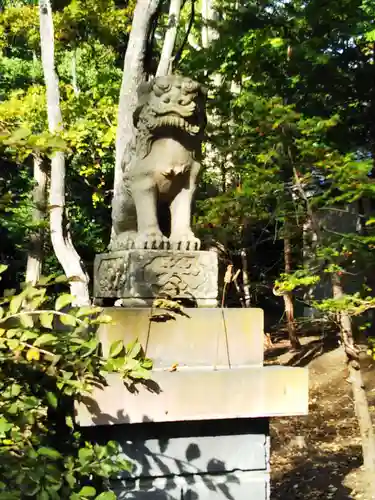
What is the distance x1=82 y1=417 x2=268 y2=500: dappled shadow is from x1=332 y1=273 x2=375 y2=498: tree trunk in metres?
3.23

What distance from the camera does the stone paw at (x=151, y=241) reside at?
12.7 feet

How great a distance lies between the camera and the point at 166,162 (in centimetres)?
398

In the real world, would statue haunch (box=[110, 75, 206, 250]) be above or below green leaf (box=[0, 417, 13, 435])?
above

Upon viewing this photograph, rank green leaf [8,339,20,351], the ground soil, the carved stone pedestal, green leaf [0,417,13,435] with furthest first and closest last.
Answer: the ground soil
the carved stone pedestal
green leaf [8,339,20,351]
green leaf [0,417,13,435]

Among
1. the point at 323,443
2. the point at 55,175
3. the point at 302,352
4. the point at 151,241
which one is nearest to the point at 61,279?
the point at 151,241

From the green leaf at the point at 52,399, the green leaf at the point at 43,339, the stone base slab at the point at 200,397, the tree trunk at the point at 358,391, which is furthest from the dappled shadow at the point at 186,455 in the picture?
the tree trunk at the point at 358,391

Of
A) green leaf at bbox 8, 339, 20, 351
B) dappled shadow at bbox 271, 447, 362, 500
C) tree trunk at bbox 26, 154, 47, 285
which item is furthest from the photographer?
tree trunk at bbox 26, 154, 47, 285

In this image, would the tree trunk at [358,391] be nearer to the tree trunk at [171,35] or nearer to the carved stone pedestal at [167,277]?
the carved stone pedestal at [167,277]

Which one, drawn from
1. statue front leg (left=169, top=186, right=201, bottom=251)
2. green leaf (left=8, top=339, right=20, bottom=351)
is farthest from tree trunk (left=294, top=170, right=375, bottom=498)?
green leaf (left=8, top=339, right=20, bottom=351)

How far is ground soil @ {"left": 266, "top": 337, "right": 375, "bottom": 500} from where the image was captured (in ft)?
23.4

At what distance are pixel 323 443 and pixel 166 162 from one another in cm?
613

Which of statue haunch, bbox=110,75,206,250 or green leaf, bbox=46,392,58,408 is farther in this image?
statue haunch, bbox=110,75,206,250

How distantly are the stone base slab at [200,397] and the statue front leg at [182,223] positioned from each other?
0.79 meters

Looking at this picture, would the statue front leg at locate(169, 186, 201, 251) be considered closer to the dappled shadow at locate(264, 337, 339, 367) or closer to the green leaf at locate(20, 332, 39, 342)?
the green leaf at locate(20, 332, 39, 342)
